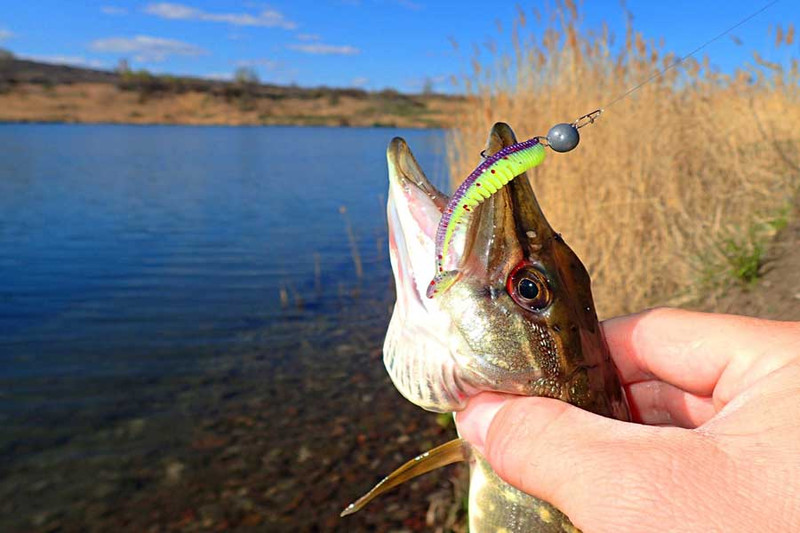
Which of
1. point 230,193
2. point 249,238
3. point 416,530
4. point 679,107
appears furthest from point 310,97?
point 416,530

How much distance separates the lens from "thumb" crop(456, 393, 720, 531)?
1310 millimetres

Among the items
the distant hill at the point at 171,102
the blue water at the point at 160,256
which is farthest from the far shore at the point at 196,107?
the blue water at the point at 160,256

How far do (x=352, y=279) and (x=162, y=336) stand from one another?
3.55 metres

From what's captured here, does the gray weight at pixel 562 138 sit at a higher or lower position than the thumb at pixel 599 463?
higher

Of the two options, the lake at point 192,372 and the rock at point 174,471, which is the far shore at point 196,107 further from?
the rock at point 174,471

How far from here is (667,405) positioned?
245 centimetres

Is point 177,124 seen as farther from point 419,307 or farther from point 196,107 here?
point 419,307

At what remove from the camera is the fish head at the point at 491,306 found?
172 centimetres

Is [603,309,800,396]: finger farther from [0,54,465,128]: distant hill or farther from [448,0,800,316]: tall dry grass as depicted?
[0,54,465,128]: distant hill

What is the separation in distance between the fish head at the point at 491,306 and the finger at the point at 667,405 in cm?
65

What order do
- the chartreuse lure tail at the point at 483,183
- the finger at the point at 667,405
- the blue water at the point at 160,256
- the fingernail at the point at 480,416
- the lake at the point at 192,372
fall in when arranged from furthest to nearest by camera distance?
the blue water at the point at 160,256 → the lake at the point at 192,372 → the finger at the point at 667,405 → the fingernail at the point at 480,416 → the chartreuse lure tail at the point at 483,183

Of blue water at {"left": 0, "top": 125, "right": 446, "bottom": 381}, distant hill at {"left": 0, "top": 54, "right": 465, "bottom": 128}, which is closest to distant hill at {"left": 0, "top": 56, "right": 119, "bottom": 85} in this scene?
distant hill at {"left": 0, "top": 54, "right": 465, "bottom": 128}

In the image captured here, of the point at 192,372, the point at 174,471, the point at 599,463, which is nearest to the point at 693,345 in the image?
the point at 599,463

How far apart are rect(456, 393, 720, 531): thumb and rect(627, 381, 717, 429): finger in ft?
3.12
